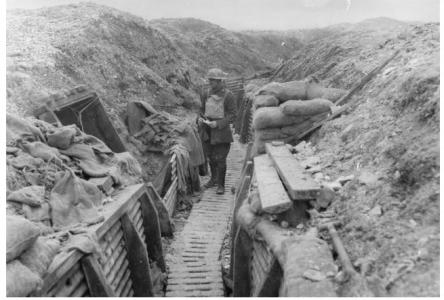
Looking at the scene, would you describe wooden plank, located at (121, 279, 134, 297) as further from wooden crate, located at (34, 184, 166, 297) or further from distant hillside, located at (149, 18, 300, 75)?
distant hillside, located at (149, 18, 300, 75)

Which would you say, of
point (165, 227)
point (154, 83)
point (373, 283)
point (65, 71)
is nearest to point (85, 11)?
point (154, 83)

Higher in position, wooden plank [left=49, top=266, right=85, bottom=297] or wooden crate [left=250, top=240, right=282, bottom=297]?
wooden plank [left=49, top=266, right=85, bottom=297]

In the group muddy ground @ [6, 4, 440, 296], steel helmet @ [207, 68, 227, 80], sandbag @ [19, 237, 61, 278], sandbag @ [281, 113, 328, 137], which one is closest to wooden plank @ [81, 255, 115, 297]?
sandbag @ [19, 237, 61, 278]

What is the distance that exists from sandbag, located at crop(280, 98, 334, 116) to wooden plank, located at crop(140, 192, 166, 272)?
213 cm

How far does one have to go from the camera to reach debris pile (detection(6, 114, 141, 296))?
268 cm

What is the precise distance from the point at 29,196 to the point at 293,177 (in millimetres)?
2295

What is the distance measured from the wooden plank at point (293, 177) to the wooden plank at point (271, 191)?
7 centimetres

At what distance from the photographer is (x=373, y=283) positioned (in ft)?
8.14

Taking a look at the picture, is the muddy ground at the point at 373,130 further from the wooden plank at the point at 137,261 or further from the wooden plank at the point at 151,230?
the wooden plank at the point at 137,261

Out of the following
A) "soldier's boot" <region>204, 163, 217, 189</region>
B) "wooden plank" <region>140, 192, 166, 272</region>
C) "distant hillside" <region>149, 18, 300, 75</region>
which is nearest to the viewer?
"wooden plank" <region>140, 192, 166, 272</region>

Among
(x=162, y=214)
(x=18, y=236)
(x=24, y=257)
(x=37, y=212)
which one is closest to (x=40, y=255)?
(x=24, y=257)

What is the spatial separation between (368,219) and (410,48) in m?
3.64

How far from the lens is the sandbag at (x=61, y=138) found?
4775 mm

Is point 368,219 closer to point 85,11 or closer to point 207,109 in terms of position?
point 207,109
